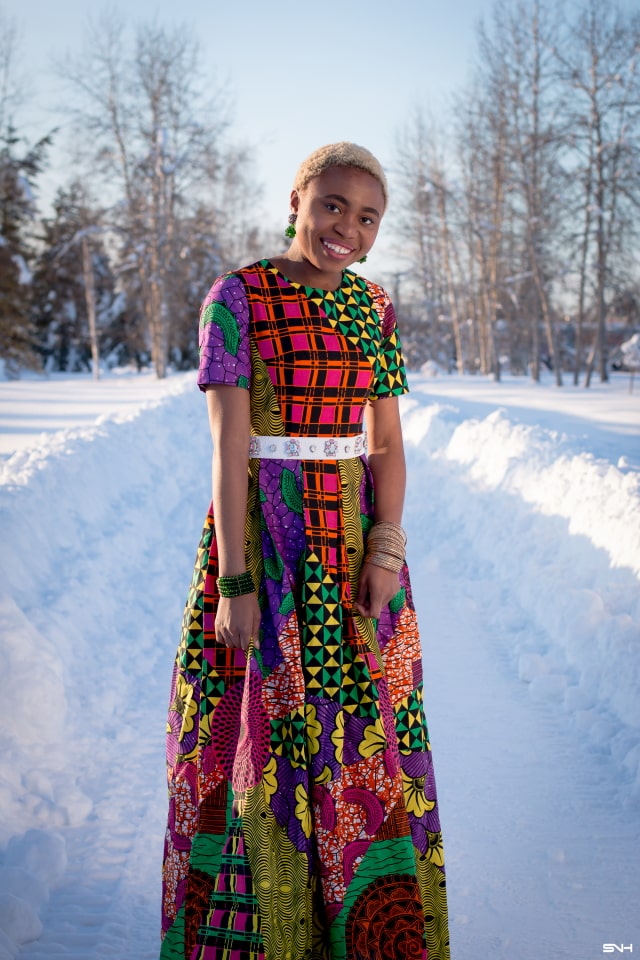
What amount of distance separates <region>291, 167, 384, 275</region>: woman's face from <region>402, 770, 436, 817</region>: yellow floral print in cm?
125

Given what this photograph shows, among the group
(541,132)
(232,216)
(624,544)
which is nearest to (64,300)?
(232,216)

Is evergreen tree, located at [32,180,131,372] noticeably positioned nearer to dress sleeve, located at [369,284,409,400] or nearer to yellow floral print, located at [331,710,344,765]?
dress sleeve, located at [369,284,409,400]

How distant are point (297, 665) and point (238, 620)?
0.55 feet

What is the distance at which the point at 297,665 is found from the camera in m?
1.76

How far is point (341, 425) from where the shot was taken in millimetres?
1906

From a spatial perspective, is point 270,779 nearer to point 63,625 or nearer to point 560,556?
point 63,625

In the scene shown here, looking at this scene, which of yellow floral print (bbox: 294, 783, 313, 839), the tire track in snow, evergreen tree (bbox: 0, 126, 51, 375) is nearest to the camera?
yellow floral print (bbox: 294, 783, 313, 839)

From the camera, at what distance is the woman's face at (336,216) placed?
1.80 metres

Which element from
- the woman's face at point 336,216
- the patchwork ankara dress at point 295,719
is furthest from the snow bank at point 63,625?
the woman's face at point 336,216

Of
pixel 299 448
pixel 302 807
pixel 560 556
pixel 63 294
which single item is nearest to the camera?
pixel 302 807

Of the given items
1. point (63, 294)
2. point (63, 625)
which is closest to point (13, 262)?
point (63, 294)

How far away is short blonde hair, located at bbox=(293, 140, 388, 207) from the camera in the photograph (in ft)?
5.89

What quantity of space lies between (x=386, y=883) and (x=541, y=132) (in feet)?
75.6

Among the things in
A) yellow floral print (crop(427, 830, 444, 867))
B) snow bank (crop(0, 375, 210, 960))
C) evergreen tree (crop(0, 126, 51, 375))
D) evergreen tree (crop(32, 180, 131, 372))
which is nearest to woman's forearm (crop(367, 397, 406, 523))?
yellow floral print (crop(427, 830, 444, 867))
